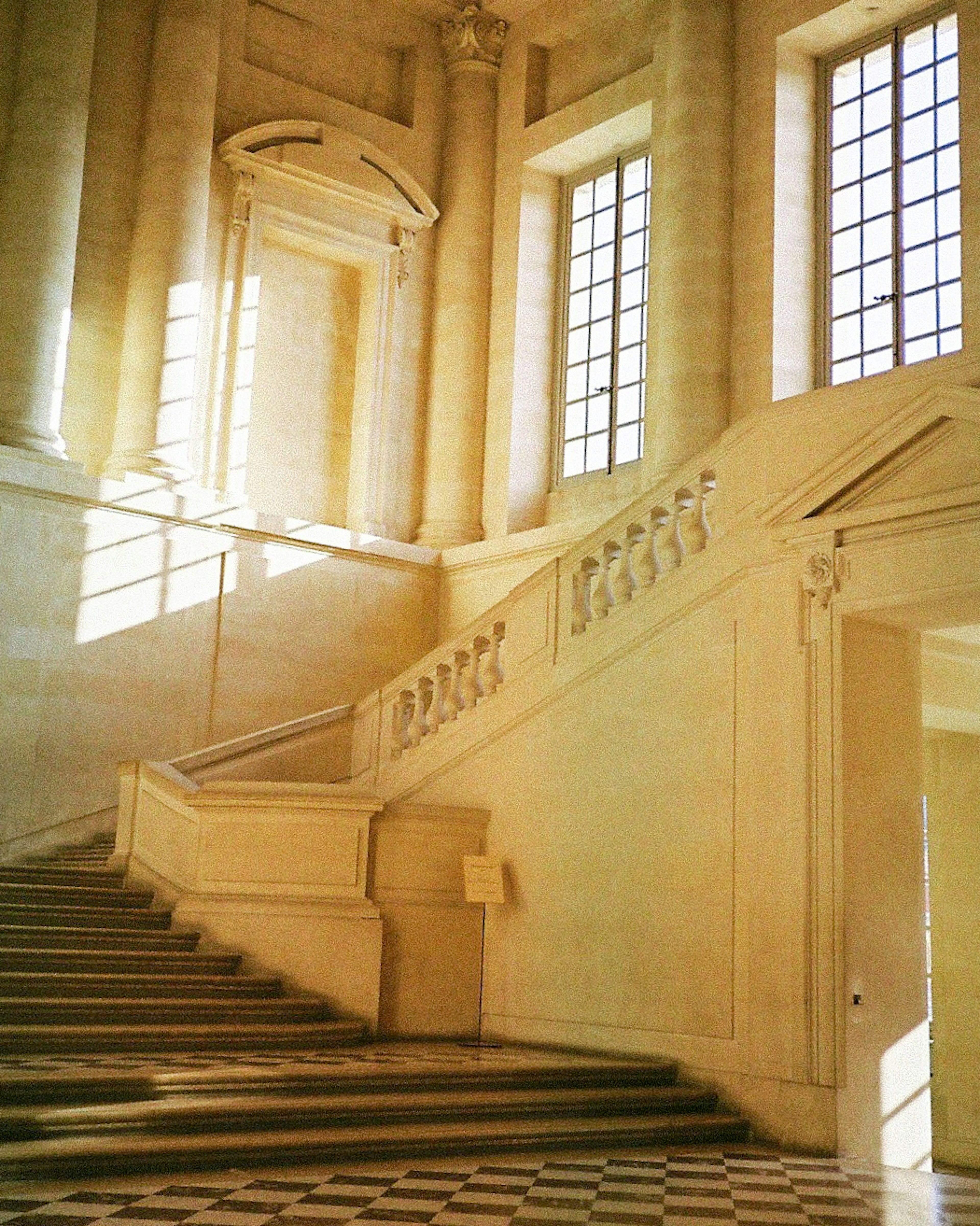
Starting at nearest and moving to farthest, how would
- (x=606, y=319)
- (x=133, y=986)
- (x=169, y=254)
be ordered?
(x=133, y=986), (x=169, y=254), (x=606, y=319)

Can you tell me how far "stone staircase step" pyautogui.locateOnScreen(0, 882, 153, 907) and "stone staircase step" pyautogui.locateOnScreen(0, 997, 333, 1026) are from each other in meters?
1.62

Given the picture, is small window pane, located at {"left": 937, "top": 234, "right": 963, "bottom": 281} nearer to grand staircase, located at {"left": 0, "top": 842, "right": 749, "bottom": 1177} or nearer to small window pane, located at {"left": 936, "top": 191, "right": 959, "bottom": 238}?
small window pane, located at {"left": 936, "top": 191, "right": 959, "bottom": 238}

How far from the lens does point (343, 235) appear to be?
54.5ft

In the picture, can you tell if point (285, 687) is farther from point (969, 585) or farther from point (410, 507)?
point (969, 585)

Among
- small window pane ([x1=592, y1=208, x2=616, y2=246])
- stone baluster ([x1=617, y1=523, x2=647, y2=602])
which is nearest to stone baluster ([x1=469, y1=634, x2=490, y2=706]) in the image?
stone baluster ([x1=617, y1=523, x2=647, y2=602])

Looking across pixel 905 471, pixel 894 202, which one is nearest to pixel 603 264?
pixel 894 202

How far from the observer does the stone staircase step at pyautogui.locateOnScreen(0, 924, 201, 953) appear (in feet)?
32.9

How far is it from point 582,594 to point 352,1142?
4699mm

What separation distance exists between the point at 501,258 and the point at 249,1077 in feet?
38.2

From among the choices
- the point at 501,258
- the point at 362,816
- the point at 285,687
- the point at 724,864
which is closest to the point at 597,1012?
the point at 724,864

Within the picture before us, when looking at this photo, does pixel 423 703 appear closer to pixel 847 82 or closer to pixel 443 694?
pixel 443 694

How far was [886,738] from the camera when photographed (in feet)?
Answer: 29.5

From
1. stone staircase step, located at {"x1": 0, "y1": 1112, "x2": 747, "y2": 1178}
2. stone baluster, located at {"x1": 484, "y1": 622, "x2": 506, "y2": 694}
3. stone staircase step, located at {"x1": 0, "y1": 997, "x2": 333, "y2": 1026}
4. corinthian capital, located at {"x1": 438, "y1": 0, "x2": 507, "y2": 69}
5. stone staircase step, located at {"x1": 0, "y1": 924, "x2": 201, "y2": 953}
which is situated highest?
corinthian capital, located at {"x1": 438, "y1": 0, "x2": 507, "y2": 69}

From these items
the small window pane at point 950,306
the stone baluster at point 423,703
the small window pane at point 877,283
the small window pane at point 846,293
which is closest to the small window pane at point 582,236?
the small window pane at point 846,293
